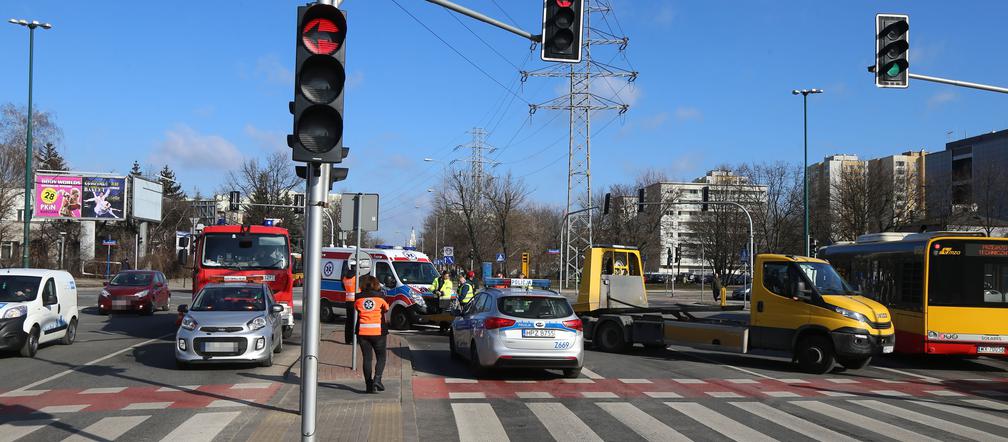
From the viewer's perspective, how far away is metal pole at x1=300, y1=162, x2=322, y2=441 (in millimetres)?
6078

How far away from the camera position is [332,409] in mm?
9547

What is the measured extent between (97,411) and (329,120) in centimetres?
608

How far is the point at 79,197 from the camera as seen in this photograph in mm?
56156

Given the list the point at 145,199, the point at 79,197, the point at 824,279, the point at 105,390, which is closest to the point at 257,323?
the point at 105,390

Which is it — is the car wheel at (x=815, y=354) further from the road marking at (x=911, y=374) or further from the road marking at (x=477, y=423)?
the road marking at (x=477, y=423)

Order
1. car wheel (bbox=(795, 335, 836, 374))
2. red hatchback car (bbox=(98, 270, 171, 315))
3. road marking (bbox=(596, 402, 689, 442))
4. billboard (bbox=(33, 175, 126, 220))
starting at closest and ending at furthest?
road marking (bbox=(596, 402, 689, 442)), car wheel (bbox=(795, 335, 836, 374)), red hatchback car (bbox=(98, 270, 171, 315)), billboard (bbox=(33, 175, 126, 220))

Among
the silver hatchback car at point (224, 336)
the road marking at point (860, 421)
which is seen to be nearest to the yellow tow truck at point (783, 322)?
the road marking at point (860, 421)

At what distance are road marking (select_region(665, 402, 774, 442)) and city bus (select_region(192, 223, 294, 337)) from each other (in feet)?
39.2

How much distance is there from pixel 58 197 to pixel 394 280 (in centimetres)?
4270

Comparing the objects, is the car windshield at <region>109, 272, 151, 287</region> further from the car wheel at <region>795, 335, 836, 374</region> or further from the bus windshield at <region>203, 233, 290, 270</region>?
the car wheel at <region>795, 335, 836, 374</region>

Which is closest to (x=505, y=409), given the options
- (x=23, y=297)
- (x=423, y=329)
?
(x=23, y=297)

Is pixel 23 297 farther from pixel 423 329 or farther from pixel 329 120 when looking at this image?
pixel 329 120

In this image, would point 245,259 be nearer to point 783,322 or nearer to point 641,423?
point 783,322

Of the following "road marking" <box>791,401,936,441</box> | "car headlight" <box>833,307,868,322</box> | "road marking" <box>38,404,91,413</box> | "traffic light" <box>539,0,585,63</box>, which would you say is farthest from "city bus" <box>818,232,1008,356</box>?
"road marking" <box>38,404,91,413</box>
